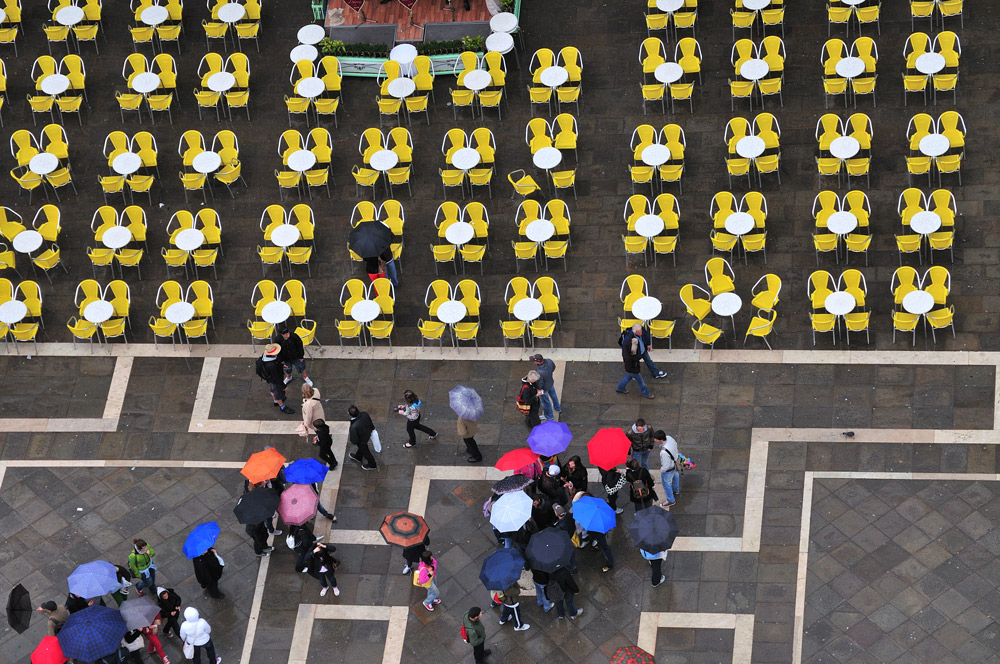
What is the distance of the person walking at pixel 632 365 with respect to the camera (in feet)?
82.7

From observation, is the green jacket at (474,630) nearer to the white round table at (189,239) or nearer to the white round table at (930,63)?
the white round table at (189,239)

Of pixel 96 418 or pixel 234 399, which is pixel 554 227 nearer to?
pixel 234 399

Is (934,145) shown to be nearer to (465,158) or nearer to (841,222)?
(841,222)

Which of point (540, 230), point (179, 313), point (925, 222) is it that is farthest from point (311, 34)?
point (925, 222)

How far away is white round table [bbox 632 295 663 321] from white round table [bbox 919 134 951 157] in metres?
5.97

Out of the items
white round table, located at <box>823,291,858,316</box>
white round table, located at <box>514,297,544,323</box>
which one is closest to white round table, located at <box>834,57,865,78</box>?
white round table, located at <box>823,291,858,316</box>

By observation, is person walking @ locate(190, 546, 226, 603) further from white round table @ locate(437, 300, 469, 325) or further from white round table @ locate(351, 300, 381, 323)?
white round table @ locate(437, 300, 469, 325)

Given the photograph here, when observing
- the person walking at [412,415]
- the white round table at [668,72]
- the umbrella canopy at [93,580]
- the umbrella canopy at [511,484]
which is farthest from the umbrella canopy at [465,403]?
the white round table at [668,72]

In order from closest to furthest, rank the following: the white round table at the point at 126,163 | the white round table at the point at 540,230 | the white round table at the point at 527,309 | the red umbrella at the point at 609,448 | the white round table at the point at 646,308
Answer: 1. the red umbrella at the point at 609,448
2. the white round table at the point at 646,308
3. the white round table at the point at 527,309
4. the white round table at the point at 540,230
5. the white round table at the point at 126,163

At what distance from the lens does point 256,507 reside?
23062mm

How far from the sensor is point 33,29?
34.6 m

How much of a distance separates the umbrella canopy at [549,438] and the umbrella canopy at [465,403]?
3.75ft

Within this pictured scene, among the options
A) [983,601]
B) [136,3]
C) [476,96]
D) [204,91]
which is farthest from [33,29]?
[983,601]

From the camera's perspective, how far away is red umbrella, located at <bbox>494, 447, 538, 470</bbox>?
23531 mm
